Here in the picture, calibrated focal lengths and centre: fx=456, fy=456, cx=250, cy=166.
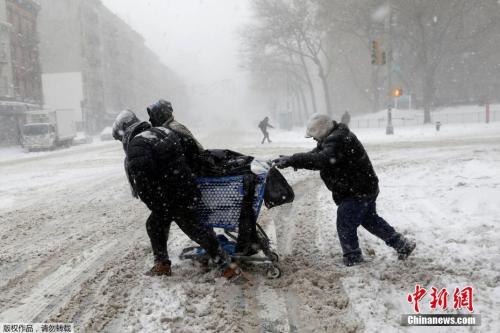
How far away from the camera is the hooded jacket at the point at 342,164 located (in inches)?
180

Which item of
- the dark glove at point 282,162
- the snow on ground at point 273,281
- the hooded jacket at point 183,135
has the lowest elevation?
the snow on ground at point 273,281

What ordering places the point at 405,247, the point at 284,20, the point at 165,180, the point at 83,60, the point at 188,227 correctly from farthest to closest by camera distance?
1. the point at 83,60
2. the point at 284,20
3. the point at 405,247
4. the point at 188,227
5. the point at 165,180

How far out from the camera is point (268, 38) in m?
38.0

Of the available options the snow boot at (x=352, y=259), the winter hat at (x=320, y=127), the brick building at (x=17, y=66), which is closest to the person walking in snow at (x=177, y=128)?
the winter hat at (x=320, y=127)

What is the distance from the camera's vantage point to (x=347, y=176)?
471 centimetres

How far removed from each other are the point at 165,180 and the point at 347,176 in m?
1.85

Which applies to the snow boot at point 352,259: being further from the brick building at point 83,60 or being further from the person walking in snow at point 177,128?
the brick building at point 83,60

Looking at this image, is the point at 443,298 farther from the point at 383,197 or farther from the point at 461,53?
the point at 461,53

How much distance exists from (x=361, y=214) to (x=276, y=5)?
3536 cm

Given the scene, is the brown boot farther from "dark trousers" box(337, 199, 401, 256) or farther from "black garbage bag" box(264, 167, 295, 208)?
"dark trousers" box(337, 199, 401, 256)

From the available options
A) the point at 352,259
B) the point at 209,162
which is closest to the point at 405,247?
the point at 352,259

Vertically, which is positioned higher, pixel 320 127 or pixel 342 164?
pixel 320 127

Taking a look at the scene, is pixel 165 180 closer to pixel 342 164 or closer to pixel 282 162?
pixel 282 162

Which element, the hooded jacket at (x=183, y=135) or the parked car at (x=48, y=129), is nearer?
the hooded jacket at (x=183, y=135)
